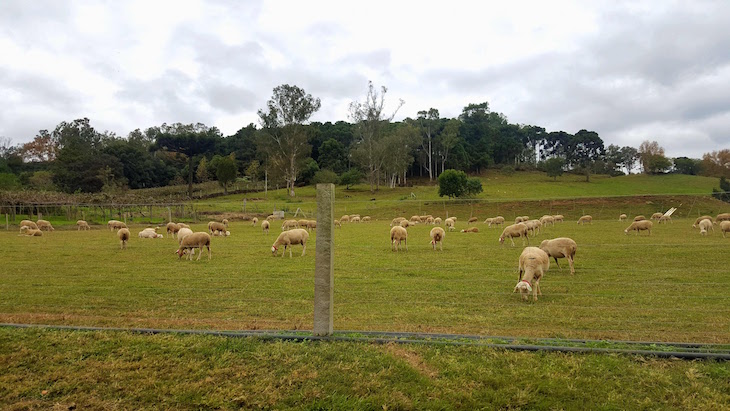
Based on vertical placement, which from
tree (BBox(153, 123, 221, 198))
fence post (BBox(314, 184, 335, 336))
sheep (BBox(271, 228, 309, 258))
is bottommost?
sheep (BBox(271, 228, 309, 258))

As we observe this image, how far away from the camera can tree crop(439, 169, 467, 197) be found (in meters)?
60.3

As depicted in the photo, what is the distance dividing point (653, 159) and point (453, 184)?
68919mm

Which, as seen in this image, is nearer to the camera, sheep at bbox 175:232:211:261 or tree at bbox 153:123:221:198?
sheep at bbox 175:232:211:261

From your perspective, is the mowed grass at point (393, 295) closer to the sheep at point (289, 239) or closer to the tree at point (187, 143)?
the sheep at point (289, 239)

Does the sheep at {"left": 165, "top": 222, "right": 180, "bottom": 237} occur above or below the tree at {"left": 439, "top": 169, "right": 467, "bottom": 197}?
below

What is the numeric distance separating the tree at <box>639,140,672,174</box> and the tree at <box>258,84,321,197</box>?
83.2 meters

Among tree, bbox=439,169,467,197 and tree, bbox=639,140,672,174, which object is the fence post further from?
tree, bbox=639,140,672,174

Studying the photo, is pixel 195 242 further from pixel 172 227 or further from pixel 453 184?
pixel 453 184

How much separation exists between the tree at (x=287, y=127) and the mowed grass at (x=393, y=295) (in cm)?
5410

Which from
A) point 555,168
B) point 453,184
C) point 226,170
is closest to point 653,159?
point 555,168

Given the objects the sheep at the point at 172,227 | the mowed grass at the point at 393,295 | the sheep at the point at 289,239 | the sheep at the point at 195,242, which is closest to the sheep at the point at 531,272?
the mowed grass at the point at 393,295

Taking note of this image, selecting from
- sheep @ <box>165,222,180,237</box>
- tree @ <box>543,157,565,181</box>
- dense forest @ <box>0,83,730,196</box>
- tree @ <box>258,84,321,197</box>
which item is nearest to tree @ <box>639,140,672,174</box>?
dense forest @ <box>0,83,730,196</box>

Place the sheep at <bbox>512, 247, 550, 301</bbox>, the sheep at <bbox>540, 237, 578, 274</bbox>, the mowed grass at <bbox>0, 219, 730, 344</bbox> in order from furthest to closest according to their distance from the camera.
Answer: the sheep at <bbox>540, 237, 578, 274</bbox>
the sheep at <bbox>512, 247, 550, 301</bbox>
the mowed grass at <bbox>0, 219, 730, 344</bbox>

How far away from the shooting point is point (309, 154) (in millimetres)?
90000
